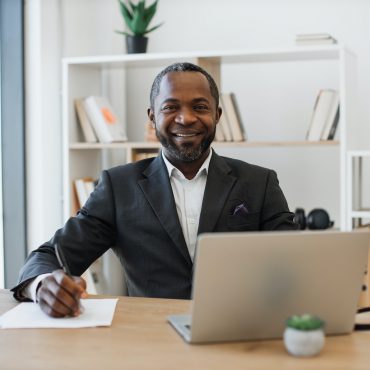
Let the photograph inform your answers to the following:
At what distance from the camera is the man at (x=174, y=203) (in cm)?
212

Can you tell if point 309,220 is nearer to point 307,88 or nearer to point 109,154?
point 307,88

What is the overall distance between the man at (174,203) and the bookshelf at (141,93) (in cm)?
124

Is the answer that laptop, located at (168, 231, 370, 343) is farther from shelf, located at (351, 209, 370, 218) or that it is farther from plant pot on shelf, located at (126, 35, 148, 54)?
plant pot on shelf, located at (126, 35, 148, 54)

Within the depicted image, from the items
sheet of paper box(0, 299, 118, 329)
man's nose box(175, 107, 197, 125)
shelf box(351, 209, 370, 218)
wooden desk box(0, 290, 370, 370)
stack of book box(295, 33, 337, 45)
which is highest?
stack of book box(295, 33, 337, 45)

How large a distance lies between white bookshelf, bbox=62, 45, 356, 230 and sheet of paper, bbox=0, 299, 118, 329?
1870 mm

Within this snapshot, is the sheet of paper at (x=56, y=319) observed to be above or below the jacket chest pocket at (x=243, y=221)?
below

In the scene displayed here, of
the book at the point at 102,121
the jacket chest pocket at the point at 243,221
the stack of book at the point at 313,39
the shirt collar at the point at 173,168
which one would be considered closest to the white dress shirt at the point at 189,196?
the shirt collar at the point at 173,168

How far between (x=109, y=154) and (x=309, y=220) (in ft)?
4.36

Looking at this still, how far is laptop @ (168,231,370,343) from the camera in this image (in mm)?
1298

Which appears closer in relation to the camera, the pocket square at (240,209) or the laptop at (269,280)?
the laptop at (269,280)

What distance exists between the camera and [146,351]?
→ 4.49 feet

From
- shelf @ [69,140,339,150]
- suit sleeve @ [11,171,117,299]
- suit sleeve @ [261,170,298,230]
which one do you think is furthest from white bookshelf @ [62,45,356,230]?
suit sleeve @ [11,171,117,299]

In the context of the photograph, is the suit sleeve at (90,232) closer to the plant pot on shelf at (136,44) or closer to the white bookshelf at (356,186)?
the white bookshelf at (356,186)

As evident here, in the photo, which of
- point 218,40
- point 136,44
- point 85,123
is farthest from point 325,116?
point 85,123
